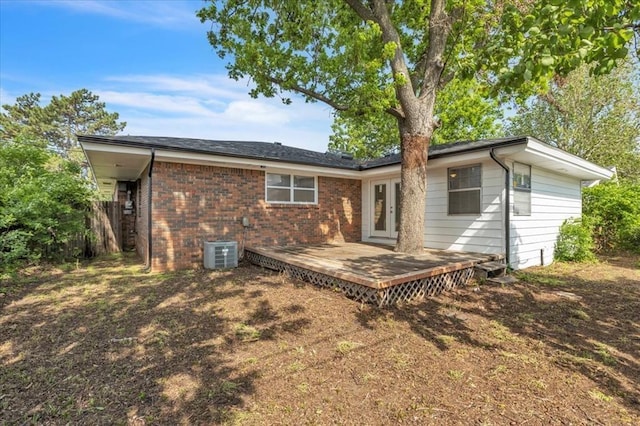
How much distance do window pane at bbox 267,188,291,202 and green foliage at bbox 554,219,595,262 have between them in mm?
7704

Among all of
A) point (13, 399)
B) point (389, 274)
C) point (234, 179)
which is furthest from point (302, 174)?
point (13, 399)

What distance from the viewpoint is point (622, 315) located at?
446cm

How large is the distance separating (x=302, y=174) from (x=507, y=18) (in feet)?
22.0

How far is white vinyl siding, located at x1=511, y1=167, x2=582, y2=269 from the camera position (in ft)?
24.3

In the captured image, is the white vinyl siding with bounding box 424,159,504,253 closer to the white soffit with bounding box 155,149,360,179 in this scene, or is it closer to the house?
the house

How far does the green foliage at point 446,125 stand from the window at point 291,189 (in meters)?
2.15

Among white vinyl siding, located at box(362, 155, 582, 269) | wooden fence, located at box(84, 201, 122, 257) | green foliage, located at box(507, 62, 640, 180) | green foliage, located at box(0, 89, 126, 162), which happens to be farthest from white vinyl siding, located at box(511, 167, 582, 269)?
green foliage, located at box(0, 89, 126, 162)

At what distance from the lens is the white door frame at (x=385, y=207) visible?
9633mm

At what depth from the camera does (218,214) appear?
7.79 metres

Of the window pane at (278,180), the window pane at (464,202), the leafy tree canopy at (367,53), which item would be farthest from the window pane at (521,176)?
the window pane at (278,180)

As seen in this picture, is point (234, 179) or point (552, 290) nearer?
point (552, 290)

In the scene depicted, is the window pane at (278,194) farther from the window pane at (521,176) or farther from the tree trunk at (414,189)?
the window pane at (521,176)

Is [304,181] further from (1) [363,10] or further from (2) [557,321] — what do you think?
(2) [557,321]

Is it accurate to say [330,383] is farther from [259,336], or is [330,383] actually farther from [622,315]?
[622,315]
